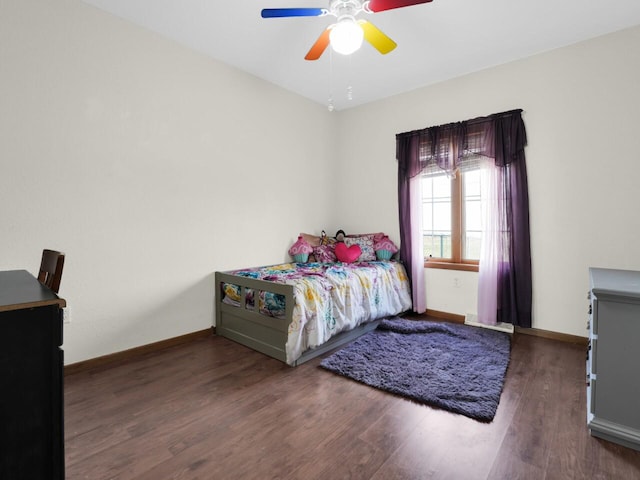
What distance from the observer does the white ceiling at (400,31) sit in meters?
2.29

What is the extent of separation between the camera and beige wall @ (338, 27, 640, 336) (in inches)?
99.5

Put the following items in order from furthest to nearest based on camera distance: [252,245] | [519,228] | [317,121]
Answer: [317,121] → [252,245] → [519,228]

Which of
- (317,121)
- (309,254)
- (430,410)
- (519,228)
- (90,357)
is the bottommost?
(430,410)

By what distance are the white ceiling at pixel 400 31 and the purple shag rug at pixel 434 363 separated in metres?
2.54

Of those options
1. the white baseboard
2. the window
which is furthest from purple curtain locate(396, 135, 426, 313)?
the white baseboard

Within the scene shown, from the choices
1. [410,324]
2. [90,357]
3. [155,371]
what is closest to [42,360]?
[155,371]

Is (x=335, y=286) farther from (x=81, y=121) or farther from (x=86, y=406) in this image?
(x=81, y=121)

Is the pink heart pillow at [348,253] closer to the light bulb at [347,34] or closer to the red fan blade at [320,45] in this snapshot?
the red fan blade at [320,45]

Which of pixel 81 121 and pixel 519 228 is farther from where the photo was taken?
pixel 519 228

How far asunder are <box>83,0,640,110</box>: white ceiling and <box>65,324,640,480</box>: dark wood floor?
2.60 meters

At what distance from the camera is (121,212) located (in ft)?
→ 8.07

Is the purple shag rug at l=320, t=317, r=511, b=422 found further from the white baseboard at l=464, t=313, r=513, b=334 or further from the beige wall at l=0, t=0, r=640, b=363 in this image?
the beige wall at l=0, t=0, r=640, b=363

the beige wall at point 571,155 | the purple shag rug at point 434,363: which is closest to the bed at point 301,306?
the purple shag rug at point 434,363

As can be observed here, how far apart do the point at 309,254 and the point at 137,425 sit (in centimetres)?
238
